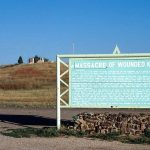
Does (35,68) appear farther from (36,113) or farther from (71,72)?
(71,72)

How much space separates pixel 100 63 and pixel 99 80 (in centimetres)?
54

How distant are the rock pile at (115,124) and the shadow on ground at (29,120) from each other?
2.48 m

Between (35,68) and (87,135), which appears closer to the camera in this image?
(87,135)

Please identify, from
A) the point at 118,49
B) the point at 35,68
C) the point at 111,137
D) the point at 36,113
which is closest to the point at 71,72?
the point at 118,49

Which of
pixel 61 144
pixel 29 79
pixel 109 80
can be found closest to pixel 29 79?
pixel 29 79

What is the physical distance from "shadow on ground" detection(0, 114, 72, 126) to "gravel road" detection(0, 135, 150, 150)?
419 cm

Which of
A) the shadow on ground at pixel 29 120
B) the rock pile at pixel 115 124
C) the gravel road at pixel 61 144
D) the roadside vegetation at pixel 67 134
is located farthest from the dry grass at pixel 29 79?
the gravel road at pixel 61 144

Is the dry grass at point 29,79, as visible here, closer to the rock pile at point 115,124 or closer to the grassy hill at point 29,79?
the grassy hill at point 29,79

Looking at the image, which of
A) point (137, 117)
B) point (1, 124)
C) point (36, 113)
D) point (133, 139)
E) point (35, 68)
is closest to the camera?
point (133, 139)

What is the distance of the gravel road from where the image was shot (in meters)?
14.7

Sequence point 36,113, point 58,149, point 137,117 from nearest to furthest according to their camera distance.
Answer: point 58,149, point 137,117, point 36,113

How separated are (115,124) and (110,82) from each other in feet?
4.88

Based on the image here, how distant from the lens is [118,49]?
18.5 metres

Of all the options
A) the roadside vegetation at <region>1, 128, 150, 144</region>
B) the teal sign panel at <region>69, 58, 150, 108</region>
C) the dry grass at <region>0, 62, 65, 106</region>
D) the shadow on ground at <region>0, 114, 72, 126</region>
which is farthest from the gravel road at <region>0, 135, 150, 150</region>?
the dry grass at <region>0, 62, 65, 106</region>
